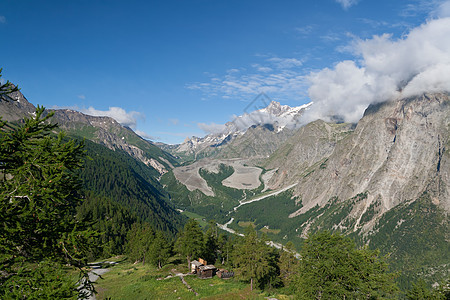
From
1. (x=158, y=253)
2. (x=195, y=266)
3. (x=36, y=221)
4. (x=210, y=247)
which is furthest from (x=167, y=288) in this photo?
(x=36, y=221)

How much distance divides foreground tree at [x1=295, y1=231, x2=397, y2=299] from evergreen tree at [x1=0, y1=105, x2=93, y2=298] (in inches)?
1130

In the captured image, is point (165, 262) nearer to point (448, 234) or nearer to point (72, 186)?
point (72, 186)

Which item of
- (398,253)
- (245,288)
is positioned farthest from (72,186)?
(398,253)

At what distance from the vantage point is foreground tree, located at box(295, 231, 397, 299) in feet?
99.9

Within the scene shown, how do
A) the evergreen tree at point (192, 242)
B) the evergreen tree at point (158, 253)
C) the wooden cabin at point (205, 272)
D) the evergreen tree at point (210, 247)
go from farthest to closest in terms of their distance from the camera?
the evergreen tree at point (210, 247) < the evergreen tree at point (158, 253) < the evergreen tree at point (192, 242) < the wooden cabin at point (205, 272)

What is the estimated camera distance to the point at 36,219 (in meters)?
11.1

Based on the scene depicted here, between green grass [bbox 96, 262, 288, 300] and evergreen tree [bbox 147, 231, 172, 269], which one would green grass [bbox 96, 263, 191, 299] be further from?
evergreen tree [bbox 147, 231, 172, 269]

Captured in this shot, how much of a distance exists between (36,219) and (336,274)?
103 ft

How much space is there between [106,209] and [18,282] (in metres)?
146

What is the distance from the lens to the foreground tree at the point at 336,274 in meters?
30.5

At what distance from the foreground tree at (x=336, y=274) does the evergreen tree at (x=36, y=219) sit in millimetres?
28693

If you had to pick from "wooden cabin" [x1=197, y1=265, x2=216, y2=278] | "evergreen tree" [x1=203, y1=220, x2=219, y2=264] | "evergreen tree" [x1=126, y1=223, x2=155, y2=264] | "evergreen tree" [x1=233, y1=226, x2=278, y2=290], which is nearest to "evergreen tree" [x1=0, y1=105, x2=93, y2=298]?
"evergreen tree" [x1=233, y1=226, x2=278, y2=290]

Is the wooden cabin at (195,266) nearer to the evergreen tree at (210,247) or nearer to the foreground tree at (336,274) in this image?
the evergreen tree at (210,247)

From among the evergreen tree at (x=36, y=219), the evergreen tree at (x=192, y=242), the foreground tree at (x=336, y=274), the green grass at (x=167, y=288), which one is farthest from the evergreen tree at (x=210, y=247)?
the evergreen tree at (x=36, y=219)
